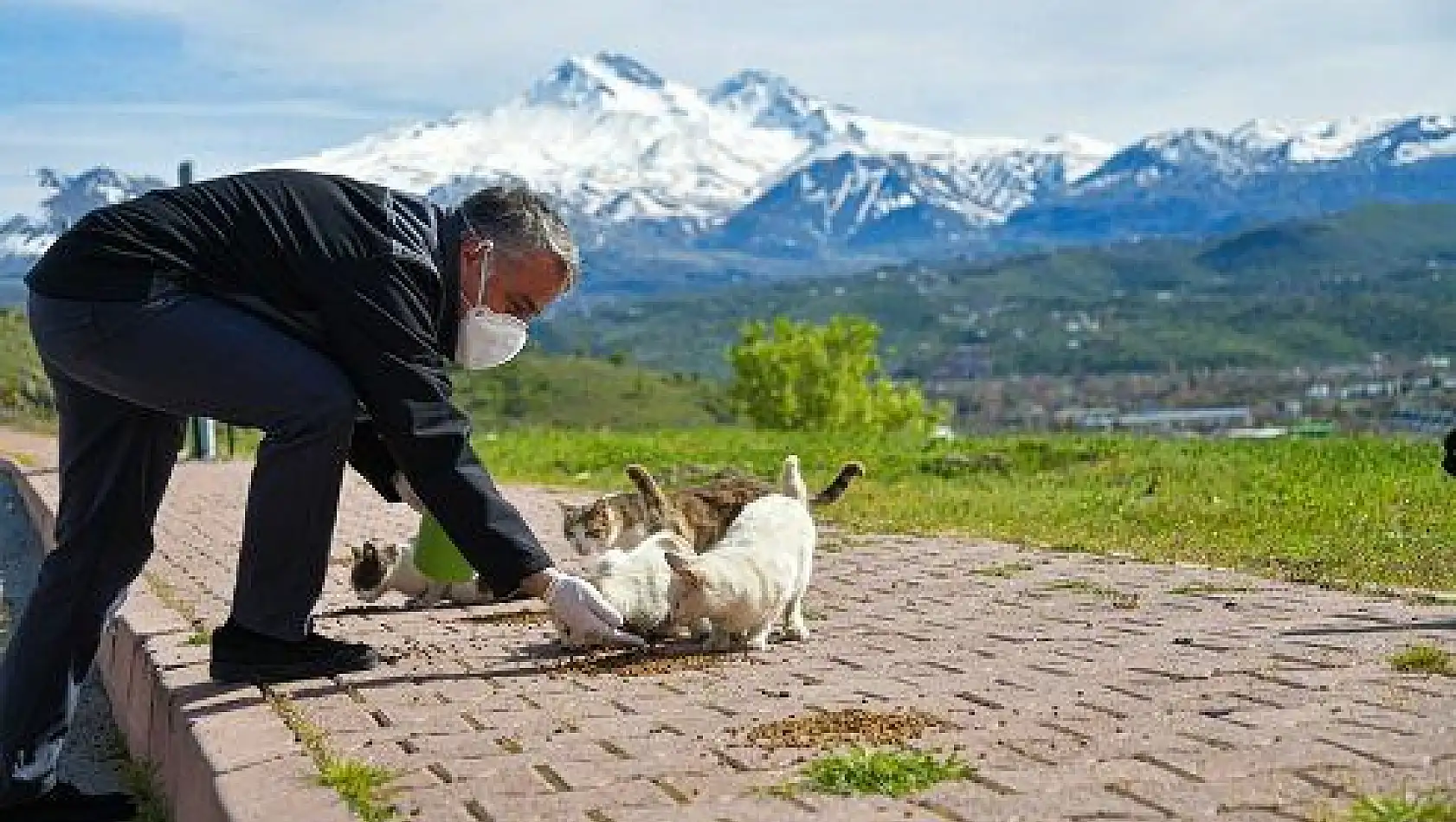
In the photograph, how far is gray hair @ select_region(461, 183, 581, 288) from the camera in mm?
5984

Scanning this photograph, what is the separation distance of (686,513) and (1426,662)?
4302mm

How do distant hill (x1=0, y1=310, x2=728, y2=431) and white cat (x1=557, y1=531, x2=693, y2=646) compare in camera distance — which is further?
distant hill (x1=0, y1=310, x2=728, y2=431)

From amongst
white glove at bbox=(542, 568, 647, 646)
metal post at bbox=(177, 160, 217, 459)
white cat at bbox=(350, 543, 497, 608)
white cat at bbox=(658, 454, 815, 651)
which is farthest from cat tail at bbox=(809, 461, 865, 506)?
metal post at bbox=(177, 160, 217, 459)

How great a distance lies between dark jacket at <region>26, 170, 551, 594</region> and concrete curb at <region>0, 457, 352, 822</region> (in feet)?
3.08

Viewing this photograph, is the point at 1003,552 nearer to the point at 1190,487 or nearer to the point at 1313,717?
the point at 1190,487

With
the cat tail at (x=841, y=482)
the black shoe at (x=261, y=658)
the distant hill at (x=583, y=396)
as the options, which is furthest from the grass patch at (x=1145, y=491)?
the distant hill at (x=583, y=396)

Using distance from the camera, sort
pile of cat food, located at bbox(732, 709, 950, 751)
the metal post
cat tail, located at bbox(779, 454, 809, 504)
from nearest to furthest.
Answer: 1. pile of cat food, located at bbox(732, 709, 950, 751)
2. cat tail, located at bbox(779, 454, 809, 504)
3. the metal post

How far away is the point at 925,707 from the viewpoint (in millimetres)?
5766

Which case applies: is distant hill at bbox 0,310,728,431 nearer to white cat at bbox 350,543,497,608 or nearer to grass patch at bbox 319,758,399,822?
white cat at bbox 350,543,497,608

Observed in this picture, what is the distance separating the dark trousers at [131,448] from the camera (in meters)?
5.60

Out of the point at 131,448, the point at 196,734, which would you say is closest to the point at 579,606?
the point at 196,734

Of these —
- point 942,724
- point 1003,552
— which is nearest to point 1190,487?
point 1003,552

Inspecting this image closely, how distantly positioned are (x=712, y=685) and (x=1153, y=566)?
4.31 meters

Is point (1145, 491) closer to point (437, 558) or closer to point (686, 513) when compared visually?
point (686, 513)
